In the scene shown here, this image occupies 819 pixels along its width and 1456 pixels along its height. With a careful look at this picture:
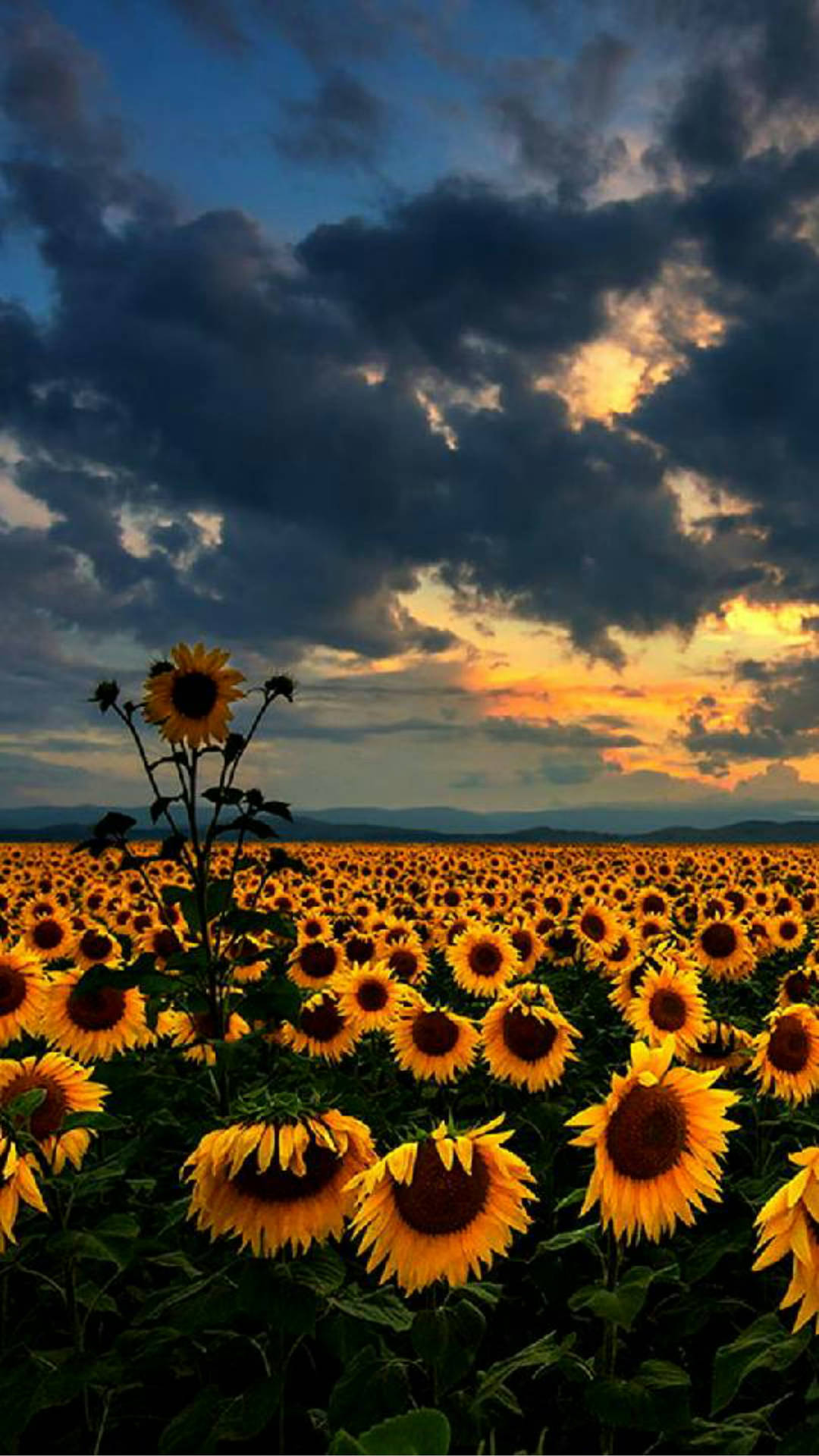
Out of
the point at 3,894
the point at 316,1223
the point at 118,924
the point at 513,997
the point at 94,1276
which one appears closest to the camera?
the point at 316,1223

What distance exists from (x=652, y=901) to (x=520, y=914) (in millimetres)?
2516

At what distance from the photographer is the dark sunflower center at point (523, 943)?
1448 cm

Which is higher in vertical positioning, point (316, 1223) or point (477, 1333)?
point (316, 1223)

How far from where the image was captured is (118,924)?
18641mm

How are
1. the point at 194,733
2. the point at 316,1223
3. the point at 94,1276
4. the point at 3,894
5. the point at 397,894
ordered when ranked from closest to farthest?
1. the point at 316,1223
2. the point at 94,1276
3. the point at 194,733
4. the point at 3,894
5. the point at 397,894

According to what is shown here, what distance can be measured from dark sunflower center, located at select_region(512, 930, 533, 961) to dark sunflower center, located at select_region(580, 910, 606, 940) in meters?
0.98

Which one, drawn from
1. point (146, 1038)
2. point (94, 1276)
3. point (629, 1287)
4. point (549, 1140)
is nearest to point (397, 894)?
point (146, 1038)

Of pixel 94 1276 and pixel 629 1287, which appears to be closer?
pixel 629 1287

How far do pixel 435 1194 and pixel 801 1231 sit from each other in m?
1.52

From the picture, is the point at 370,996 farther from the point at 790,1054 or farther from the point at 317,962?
the point at 790,1054

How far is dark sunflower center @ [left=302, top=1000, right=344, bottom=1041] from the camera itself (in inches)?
414

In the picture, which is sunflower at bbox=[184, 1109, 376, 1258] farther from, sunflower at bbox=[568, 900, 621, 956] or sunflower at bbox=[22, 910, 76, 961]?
sunflower at bbox=[22, 910, 76, 961]

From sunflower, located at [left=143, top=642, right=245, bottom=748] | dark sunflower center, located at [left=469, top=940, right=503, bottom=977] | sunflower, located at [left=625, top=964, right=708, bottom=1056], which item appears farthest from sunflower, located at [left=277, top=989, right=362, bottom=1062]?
sunflower, located at [left=143, top=642, right=245, bottom=748]

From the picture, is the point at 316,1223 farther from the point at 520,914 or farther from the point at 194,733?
the point at 520,914
